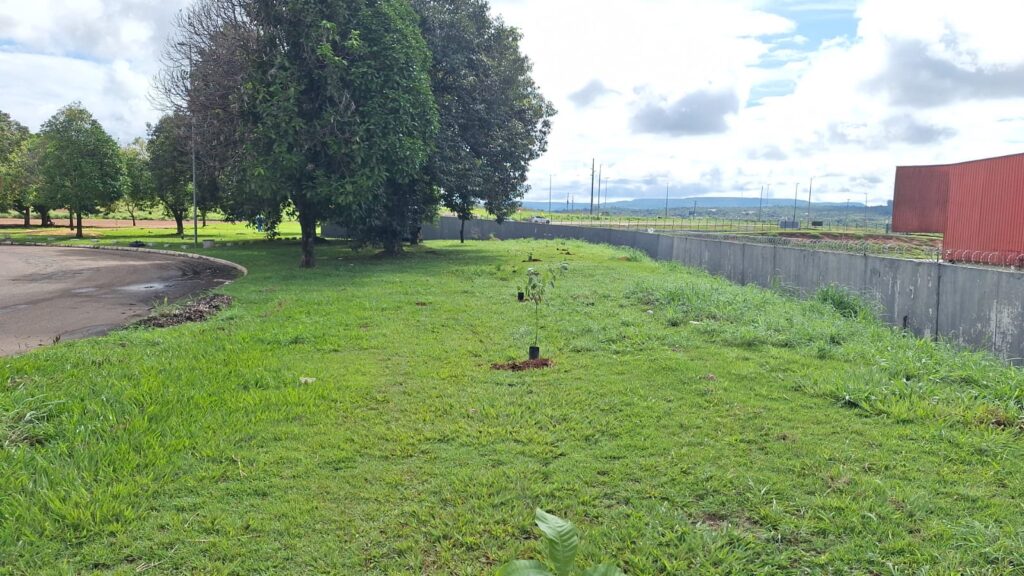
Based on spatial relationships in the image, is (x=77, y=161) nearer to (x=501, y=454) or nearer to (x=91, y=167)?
(x=91, y=167)

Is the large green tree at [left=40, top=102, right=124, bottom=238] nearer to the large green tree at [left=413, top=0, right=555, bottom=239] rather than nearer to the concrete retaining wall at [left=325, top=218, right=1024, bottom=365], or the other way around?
the large green tree at [left=413, top=0, right=555, bottom=239]

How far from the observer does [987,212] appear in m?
20.9

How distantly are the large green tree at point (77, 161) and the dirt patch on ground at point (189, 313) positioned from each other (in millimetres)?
27046

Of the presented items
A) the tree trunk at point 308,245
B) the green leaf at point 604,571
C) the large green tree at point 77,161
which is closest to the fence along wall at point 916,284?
the green leaf at point 604,571

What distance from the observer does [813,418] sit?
4625mm

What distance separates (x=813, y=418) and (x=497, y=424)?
7.71ft

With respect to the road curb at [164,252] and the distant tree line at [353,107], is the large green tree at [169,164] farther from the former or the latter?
the distant tree line at [353,107]

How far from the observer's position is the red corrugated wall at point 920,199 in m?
42.0

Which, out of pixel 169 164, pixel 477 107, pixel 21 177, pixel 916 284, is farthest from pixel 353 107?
pixel 21 177

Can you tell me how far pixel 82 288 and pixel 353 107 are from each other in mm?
7119

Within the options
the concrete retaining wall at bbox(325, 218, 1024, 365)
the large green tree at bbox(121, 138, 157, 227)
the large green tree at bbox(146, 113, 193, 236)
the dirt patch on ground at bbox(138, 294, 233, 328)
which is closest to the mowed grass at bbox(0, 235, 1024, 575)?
the concrete retaining wall at bbox(325, 218, 1024, 365)

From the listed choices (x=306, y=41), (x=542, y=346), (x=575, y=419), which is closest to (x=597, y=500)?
(x=575, y=419)

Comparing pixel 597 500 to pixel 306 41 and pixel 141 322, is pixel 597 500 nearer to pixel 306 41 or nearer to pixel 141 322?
pixel 141 322

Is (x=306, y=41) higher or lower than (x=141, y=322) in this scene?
higher
